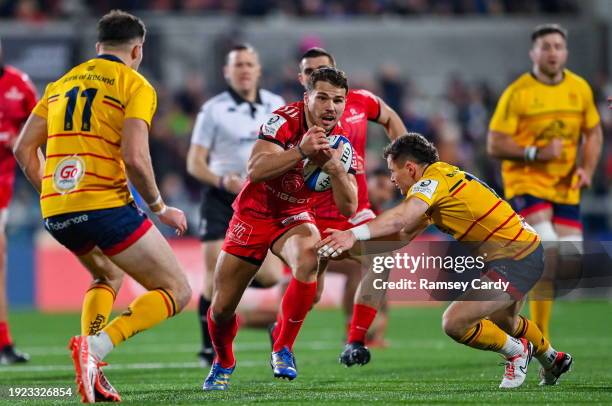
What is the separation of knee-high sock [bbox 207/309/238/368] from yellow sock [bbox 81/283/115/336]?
0.70m

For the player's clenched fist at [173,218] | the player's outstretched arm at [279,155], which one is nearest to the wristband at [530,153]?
the player's outstretched arm at [279,155]

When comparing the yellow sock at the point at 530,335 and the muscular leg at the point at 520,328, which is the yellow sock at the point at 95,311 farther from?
the yellow sock at the point at 530,335

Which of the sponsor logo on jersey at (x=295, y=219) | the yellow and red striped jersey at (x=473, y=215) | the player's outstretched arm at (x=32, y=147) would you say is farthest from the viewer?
the sponsor logo on jersey at (x=295, y=219)

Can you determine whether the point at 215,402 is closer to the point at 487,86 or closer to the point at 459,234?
the point at 459,234

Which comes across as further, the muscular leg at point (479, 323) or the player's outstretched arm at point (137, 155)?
the muscular leg at point (479, 323)

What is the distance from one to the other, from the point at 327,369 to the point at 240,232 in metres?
2.34

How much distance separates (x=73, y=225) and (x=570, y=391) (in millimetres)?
3316

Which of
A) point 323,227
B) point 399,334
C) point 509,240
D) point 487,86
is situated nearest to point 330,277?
point 399,334

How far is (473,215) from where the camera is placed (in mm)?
7102

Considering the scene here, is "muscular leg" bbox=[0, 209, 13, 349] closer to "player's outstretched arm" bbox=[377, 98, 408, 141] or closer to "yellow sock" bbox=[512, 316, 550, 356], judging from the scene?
"player's outstretched arm" bbox=[377, 98, 408, 141]

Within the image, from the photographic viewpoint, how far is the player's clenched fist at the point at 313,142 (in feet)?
21.6

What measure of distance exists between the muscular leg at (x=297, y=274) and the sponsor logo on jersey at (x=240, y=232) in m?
0.20

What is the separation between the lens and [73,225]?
21.2ft

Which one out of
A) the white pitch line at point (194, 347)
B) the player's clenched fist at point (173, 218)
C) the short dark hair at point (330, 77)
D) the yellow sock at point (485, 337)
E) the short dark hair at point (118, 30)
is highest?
the short dark hair at point (118, 30)
